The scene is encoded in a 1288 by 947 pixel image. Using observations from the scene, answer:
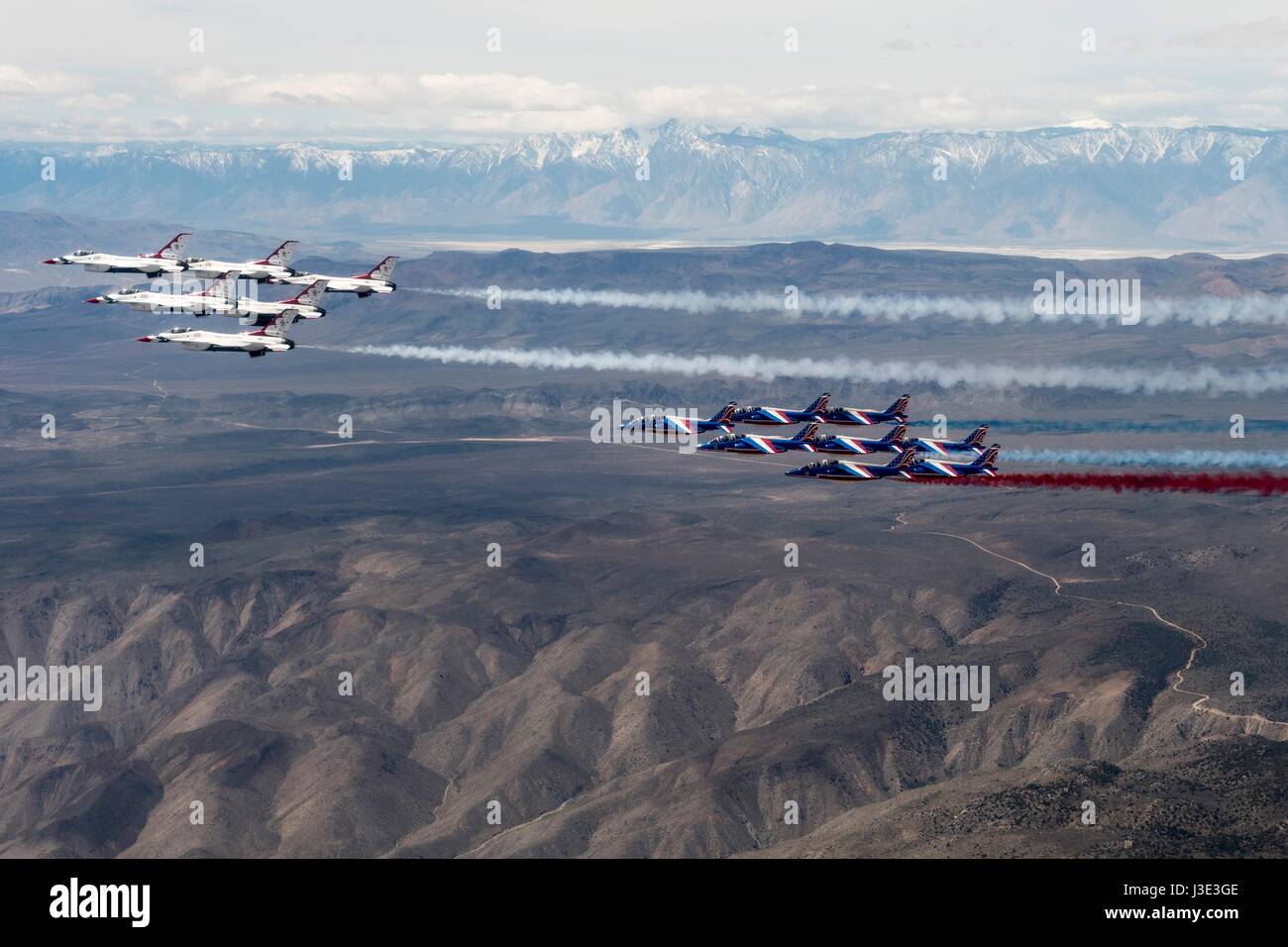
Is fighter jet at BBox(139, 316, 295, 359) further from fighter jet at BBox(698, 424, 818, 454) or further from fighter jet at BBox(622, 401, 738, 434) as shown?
fighter jet at BBox(698, 424, 818, 454)

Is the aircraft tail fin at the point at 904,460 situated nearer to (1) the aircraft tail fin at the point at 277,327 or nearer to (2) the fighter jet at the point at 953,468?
(2) the fighter jet at the point at 953,468

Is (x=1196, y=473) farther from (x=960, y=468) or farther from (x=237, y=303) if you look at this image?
(x=237, y=303)

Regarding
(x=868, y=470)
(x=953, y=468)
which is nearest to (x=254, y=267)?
(x=868, y=470)

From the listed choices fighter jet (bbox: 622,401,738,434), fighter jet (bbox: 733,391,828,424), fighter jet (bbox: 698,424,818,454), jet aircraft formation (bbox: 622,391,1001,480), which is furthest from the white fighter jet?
fighter jet (bbox: 733,391,828,424)

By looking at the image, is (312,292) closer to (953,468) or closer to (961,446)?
(953,468)
